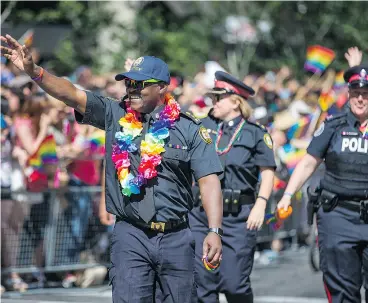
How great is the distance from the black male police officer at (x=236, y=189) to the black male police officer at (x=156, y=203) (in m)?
1.69

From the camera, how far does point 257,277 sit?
11.3m

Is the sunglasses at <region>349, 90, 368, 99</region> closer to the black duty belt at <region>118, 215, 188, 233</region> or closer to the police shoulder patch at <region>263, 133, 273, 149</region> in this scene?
the police shoulder patch at <region>263, 133, 273, 149</region>

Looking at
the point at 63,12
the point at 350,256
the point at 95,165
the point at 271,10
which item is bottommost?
the point at 350,256

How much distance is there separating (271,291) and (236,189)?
3.02 m

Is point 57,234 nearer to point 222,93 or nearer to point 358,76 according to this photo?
point 222,93

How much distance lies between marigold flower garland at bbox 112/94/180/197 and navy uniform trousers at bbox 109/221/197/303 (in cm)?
29

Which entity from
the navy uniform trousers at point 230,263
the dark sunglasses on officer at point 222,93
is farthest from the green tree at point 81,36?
the navy uniform trousers at point 230,263

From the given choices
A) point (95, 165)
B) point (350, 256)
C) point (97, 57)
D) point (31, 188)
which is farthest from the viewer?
point (97, 57)

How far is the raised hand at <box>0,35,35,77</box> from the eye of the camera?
4977mm

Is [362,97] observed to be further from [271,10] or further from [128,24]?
[271,10]

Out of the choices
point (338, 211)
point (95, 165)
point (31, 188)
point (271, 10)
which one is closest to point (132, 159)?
point (338, 211)

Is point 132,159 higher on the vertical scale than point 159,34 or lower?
lower

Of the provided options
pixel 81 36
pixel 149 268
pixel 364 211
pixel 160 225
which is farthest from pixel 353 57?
pixel 81 36

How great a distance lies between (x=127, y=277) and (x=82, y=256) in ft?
16.2
